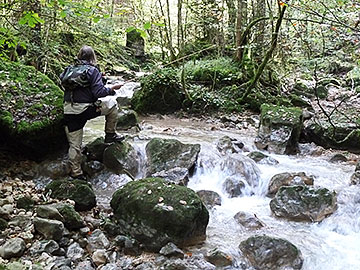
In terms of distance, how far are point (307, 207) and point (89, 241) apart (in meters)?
2.94

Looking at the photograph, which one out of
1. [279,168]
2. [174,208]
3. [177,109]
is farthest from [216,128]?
[174,208]

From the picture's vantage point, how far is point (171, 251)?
3627 mm

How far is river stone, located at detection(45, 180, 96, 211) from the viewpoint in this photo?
4.34m

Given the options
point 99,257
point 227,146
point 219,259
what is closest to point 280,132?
point 227,146

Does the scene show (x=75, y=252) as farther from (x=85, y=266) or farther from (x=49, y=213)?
(x=49, y=213)

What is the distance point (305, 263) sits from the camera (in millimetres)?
3729

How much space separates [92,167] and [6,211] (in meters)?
1.90

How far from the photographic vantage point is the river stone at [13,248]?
125 inches

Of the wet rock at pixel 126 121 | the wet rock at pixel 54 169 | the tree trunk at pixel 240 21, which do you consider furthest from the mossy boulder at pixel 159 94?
the wet rock at pixel 54 169

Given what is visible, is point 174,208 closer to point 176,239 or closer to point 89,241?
point 176,239

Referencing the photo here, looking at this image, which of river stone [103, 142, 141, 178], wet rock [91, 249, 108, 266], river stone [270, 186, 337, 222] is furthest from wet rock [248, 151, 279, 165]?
wet rock [91, 249, 108, 266]

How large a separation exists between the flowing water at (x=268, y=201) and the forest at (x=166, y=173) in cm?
2

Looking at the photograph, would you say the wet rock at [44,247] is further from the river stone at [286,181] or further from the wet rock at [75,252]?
the river stone at [286,181]

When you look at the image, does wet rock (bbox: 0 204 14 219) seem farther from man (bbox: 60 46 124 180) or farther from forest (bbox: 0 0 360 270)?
man (bbox: 60 46 124 180)
